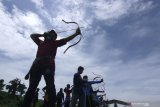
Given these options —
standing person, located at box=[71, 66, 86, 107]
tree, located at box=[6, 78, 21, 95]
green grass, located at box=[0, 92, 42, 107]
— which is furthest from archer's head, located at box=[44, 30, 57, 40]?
tree, located at box=[6, 78, 21, 95]

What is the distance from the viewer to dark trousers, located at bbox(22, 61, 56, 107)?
630cm

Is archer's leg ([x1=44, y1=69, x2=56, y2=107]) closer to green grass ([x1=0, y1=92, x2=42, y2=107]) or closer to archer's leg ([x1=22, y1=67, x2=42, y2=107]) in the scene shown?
archer's leg ([x1=22, y1=67, x2=42, y2=107])

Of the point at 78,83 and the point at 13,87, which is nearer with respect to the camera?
the point at 78,83

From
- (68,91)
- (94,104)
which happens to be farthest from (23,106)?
(68,91)

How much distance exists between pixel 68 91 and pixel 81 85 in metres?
5.66

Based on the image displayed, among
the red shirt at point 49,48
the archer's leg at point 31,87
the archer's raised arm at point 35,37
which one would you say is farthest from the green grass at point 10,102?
the archer's leg at point 31,87

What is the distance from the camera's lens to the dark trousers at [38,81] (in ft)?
20.7

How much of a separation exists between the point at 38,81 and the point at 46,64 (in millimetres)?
403

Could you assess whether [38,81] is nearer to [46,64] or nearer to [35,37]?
[46,64]

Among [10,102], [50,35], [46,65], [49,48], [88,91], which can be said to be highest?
[10,102]

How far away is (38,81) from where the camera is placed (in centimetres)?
655

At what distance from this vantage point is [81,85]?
12.1 m

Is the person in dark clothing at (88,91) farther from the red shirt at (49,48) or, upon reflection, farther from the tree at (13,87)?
the tree at (13,87)

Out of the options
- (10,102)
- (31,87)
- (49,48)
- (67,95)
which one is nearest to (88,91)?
(67,95)
